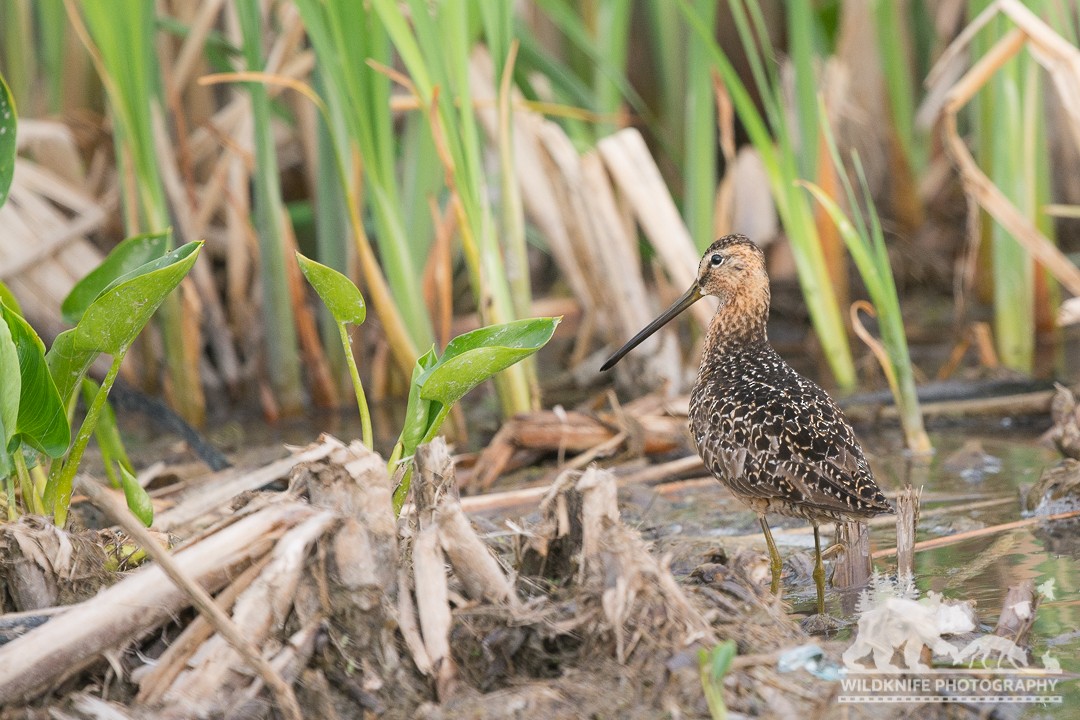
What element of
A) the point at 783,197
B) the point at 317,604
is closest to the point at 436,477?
the point at 317,604

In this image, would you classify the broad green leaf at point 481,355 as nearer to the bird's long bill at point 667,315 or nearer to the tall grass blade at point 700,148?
the bird's long bill at point 667,315

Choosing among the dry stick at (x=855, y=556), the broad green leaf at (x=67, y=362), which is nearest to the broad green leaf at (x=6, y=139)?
the broad green leaf at (x=67, y=362)

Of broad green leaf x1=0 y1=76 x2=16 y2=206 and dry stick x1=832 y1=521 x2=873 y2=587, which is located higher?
broad green leaf x1=0 y1=76 x2=16 y2=206

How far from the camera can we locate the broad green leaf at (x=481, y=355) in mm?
3139

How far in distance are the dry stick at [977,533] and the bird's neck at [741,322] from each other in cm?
94

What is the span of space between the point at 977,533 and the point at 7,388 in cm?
304

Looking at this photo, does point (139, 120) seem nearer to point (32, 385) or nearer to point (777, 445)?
point (32, 385)

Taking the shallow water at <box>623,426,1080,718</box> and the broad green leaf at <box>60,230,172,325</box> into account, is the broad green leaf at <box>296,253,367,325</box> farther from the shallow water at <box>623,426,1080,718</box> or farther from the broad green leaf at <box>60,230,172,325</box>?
the shallow water at <box>623,426,1080,718</box>

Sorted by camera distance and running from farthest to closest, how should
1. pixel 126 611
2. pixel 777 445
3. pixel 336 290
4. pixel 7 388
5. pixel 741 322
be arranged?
pixel 741 322 → pixel 777 445 → pixel 336 290 → pixel 7 388 → pixel 126 611

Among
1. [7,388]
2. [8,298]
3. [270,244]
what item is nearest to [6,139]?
[8,298]

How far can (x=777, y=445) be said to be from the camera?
382 cm

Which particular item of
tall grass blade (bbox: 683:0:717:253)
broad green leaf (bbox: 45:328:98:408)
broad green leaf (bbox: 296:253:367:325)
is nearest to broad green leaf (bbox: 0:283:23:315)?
broad green leaf (bbox: 45:328:98:408)

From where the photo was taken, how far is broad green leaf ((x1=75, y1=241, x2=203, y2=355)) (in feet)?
10.0

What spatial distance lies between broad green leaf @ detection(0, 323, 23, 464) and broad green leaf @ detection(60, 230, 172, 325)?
882mm
